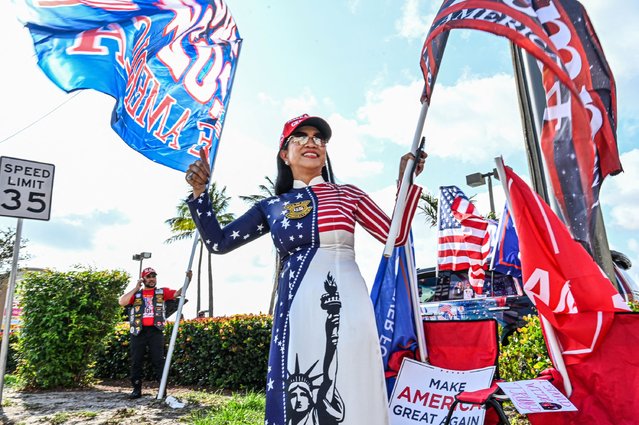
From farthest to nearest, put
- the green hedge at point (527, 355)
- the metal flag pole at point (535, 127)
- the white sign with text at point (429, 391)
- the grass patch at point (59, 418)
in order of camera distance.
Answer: the grass patch at point (59, 418)
the green hedge at point (527, 355)
the metal flag pole at point (535, 127)
the white sign with text at point (429, 391)

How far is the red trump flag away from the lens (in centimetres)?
210

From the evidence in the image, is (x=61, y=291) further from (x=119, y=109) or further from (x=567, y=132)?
(x=567, y=132)

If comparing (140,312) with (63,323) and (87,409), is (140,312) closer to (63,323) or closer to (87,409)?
Result: (87,409)

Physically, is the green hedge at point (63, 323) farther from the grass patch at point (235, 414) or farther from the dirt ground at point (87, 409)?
the grass patch at point (235, 414)

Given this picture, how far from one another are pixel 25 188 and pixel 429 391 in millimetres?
6703

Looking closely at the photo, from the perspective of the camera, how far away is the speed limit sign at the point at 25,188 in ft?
23.0

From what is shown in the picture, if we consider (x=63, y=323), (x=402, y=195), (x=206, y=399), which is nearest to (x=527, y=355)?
(x=402, y=195)

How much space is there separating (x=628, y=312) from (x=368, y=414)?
1.21 meters

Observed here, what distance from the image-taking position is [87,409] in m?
6.32

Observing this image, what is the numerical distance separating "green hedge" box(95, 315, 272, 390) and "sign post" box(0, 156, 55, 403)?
3.02 meters

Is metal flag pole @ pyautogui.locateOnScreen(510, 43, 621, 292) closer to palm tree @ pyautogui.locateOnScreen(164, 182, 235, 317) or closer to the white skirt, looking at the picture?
the white skirt

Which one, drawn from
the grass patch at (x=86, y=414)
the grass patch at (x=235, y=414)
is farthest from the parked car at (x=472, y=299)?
the grass patch at (x=86, y=414)

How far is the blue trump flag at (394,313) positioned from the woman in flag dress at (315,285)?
3.16 feet

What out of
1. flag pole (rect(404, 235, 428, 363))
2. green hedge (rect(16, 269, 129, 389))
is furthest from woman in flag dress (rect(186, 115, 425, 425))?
green hedge (rect(16, 269, 129, 389))
